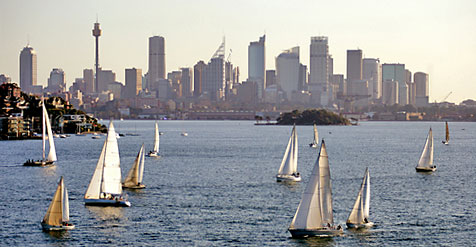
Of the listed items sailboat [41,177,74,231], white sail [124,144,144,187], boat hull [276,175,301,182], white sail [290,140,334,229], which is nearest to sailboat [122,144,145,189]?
white sail [124,144,144,187]

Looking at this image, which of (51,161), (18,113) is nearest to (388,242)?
(51,161)

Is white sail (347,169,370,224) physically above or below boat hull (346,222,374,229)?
above

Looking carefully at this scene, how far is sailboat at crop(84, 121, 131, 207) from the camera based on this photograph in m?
56.1

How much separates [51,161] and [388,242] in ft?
182

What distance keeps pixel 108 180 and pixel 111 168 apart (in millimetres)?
840

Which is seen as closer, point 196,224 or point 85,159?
point 196,224

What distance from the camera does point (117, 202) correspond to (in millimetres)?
57375

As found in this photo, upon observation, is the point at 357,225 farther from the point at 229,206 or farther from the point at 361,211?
the point at 229,206

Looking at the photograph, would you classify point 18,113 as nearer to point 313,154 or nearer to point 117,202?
point 313,154

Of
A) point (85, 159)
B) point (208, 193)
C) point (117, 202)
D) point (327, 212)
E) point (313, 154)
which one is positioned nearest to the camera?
point (327, 212)

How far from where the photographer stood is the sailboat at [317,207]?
44062 mm

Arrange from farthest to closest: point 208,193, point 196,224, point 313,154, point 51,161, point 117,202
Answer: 1. point 313,154
2. point 51,161
3. point 208,193
4. point 117,202
5. point 196,224

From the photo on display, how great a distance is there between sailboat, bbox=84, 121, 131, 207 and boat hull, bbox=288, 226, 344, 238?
15.3 m

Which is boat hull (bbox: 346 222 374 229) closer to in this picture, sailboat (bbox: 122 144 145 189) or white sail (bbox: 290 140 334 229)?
white sail (bbox: 290 140 334 229)
